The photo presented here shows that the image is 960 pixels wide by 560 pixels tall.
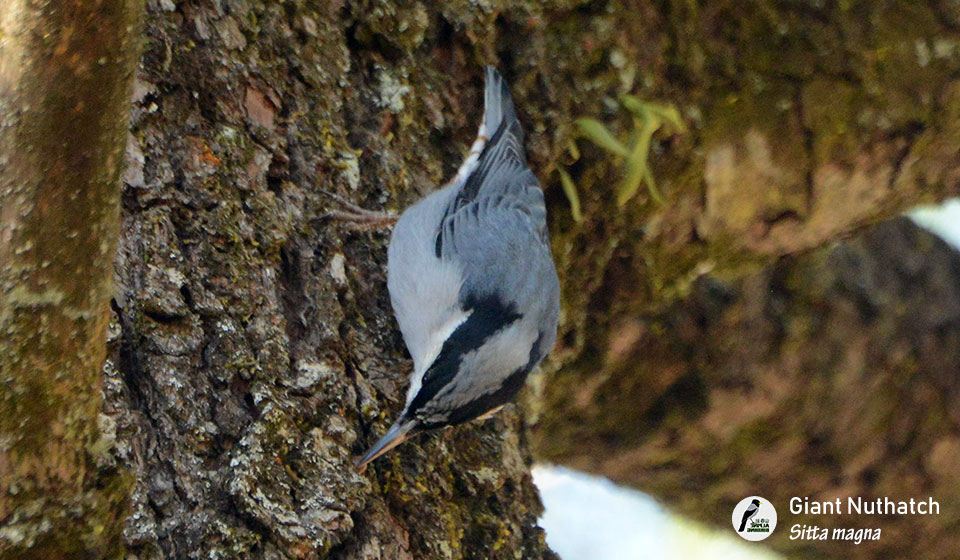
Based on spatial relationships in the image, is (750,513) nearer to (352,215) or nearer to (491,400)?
(491,400)

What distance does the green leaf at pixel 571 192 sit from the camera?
2385 millimetres

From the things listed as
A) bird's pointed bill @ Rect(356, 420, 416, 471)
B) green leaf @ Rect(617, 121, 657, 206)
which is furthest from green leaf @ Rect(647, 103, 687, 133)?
bird's pointed bill @ Rect(356, 420, 416, 471)

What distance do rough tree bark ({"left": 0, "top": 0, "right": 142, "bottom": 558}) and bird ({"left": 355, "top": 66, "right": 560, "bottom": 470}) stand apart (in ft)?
2.41

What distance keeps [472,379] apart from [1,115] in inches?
46.9

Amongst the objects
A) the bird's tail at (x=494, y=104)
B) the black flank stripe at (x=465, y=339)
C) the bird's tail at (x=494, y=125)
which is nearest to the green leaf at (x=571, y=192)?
the bird's tail at (x=494, y=125)

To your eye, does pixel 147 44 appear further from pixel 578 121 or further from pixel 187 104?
pixel 578 121

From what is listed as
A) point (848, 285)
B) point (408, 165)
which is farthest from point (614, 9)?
point (848, 285)

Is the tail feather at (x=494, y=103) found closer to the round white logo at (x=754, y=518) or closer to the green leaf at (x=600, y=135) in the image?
the green leaf at (x=600, y=135)

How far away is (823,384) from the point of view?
3318mm

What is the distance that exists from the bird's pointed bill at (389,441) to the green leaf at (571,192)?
3.14 ft

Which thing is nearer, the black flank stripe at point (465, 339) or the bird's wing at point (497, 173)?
the black flank stripe at point (465, 339)

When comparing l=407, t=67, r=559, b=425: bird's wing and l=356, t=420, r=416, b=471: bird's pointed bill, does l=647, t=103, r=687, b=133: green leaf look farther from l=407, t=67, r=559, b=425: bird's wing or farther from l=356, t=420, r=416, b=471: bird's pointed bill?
l=356, t=420, r=416, b=471: bird's pointed bill

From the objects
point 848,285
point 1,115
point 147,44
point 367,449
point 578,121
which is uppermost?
point 848,285

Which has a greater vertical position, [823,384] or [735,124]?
[735,124]
